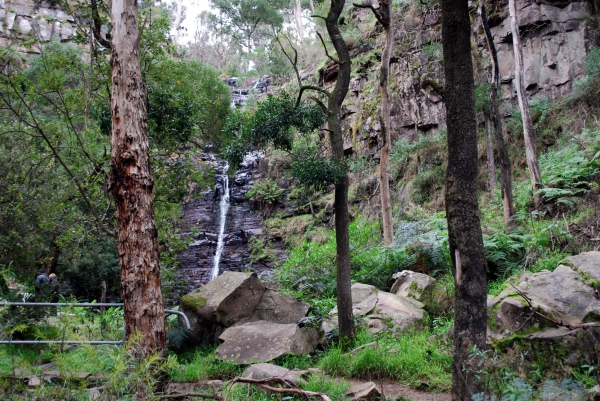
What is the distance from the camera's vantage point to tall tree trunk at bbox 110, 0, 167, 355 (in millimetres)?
5305

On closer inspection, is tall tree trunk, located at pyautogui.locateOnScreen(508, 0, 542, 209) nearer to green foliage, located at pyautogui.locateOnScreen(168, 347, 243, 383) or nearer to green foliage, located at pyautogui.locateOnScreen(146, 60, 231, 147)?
green foliage, located at pyautogui.locateOnScreen(146, 60, 231, 147)

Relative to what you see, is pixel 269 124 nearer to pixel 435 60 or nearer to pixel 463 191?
pixel 463 191

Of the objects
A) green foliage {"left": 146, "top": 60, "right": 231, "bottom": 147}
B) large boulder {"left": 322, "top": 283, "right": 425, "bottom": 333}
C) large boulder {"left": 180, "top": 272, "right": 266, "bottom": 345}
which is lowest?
large boulder {"left": 322, "top": 283, "right": 425, "bottom": 333}

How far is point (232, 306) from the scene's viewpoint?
776 cm

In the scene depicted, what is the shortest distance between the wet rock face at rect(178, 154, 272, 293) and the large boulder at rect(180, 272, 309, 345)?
953 centimetres

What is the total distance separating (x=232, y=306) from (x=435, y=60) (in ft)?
50.3

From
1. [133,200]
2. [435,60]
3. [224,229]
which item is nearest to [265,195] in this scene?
[224,229]

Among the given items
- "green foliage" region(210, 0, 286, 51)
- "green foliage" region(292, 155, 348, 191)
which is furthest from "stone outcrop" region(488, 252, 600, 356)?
"green foliage" region(210, 0, 286, 51)

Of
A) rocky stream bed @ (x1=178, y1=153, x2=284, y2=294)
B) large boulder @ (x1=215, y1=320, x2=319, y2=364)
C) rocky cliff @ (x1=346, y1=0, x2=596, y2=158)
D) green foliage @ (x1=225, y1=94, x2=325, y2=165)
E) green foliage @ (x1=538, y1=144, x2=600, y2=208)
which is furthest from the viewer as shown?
rocky stream bed @ (x1=178, y1=153, x2=284, y2=294)

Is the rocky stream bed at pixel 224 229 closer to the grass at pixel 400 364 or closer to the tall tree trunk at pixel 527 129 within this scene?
the tall tree trunk at pixel 527 129

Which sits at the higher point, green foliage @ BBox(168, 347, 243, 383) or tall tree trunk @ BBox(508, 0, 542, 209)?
tall tree trunk @ BBox(508, 0, 542, 209)

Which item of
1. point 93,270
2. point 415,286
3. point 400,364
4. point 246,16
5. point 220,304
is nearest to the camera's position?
point 400,364

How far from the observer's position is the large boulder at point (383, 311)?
7.42 meters

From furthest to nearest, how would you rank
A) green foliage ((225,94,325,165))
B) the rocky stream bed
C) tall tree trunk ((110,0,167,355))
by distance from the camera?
the rocky stream bed < green foliage ((225,94,325,165)) < tall tree trunk ((110,0,167,355))
